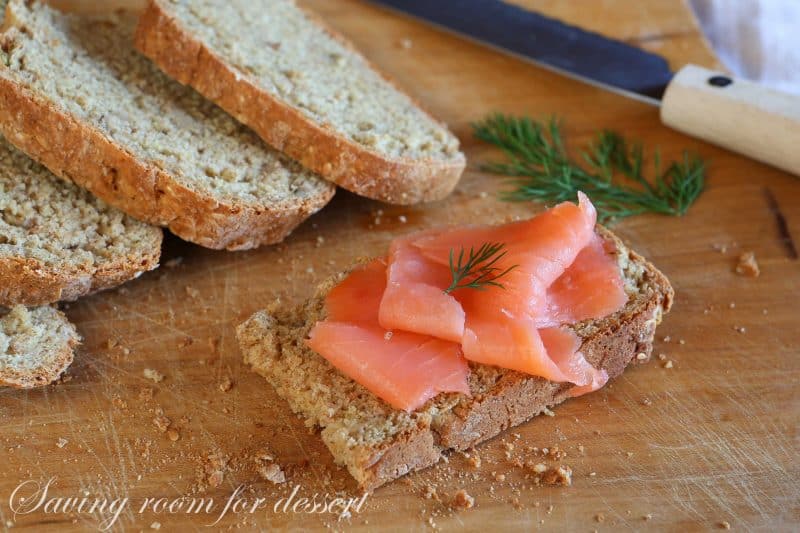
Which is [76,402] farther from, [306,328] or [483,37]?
[483,37]

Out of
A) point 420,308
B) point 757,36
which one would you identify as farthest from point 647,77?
point 420,308

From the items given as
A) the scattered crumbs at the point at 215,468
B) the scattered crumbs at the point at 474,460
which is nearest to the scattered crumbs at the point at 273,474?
the scattered crumbs at the point at 215,468

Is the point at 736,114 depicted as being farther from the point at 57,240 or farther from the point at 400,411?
the point at 57,240

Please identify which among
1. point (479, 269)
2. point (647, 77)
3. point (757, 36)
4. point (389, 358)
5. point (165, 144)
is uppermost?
point (757, 36)

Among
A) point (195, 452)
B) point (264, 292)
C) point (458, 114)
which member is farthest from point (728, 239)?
point (195, 452)

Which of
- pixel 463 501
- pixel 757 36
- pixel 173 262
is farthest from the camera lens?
pixel 757 36

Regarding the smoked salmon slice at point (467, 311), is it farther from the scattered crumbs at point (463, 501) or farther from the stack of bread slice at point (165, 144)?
the stack of bread slice at point (165, 144)
